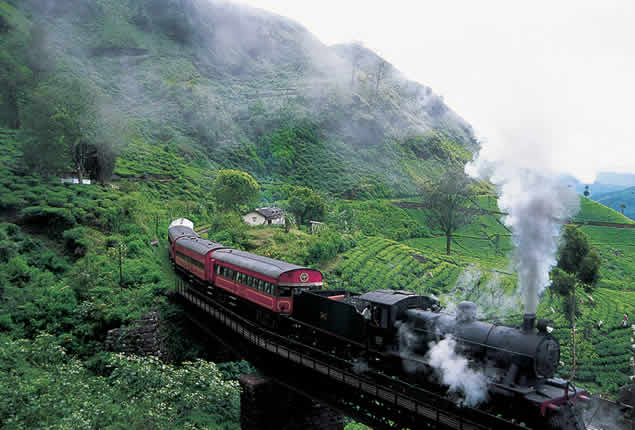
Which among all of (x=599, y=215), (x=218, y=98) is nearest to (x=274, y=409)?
(x=599, y=215)

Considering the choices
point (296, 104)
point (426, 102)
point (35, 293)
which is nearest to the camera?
point (35, 293)

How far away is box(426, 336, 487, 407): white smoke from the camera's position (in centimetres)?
1202

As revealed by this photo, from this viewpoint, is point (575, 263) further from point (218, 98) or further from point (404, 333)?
point (218, 98)

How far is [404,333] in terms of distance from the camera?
1421 cm

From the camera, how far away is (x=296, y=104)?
282ft

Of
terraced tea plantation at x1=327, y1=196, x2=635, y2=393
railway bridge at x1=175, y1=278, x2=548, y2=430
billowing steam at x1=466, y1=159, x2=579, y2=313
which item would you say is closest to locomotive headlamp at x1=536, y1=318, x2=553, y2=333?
billowing steam at x1=466, y1=159, x2=579, y2=313

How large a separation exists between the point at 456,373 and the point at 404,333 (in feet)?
7.28

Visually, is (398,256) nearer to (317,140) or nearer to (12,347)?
(12,347)

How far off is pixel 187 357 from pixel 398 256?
24310mm

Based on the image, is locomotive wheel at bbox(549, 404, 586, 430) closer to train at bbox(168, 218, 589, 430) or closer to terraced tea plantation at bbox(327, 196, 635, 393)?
train at bbox(168, 218, 589, 430)

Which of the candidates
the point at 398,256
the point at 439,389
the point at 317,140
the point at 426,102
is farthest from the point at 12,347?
the point at 426,102

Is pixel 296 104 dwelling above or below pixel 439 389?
above

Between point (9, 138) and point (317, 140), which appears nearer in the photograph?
point (9, 138)

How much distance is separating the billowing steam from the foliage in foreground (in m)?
14.4
